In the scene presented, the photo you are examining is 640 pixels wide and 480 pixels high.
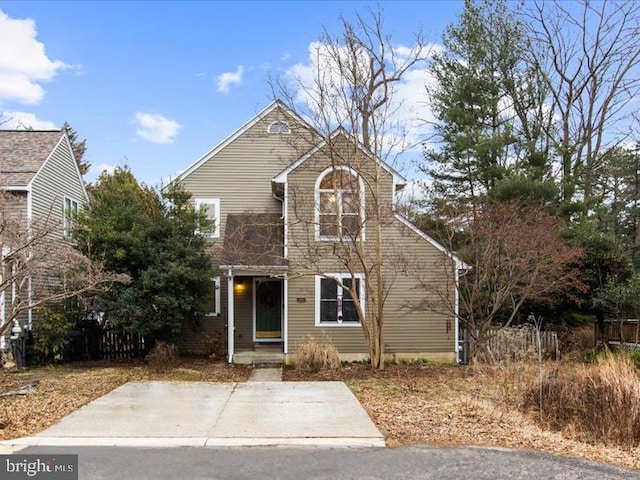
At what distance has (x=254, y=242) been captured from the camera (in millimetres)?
15078

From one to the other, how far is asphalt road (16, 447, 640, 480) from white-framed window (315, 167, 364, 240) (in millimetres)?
7612

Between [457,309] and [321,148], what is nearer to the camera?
→ [321,148]

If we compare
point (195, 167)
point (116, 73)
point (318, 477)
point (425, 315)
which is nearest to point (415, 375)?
point (425, 315)

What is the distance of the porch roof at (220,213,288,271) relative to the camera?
14.2 m

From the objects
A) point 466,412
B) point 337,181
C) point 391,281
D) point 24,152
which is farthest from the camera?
point 24,152

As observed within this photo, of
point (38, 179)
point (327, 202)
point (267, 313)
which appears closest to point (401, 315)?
point (327, 202)

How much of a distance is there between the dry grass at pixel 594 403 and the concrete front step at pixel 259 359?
25.6ft

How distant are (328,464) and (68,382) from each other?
7.32 metres

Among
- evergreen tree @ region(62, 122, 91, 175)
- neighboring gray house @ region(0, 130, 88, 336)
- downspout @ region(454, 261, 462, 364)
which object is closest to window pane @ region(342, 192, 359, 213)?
downspout @ region(454, 261, 462, 364)

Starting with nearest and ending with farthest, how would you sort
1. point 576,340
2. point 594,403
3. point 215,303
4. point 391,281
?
point 594,403, point 391,281, point 215,303, point 576,340

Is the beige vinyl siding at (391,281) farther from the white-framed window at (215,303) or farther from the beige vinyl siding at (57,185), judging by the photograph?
the beige vinyl siding at (57,185)

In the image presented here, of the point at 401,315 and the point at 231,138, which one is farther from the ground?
the point at 231,138

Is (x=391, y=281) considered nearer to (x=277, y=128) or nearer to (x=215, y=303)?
(x=215, y=303)

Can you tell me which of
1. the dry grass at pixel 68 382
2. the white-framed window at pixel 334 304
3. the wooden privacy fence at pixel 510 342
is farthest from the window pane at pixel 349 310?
the wooden privacy fence at pixel 510 342
